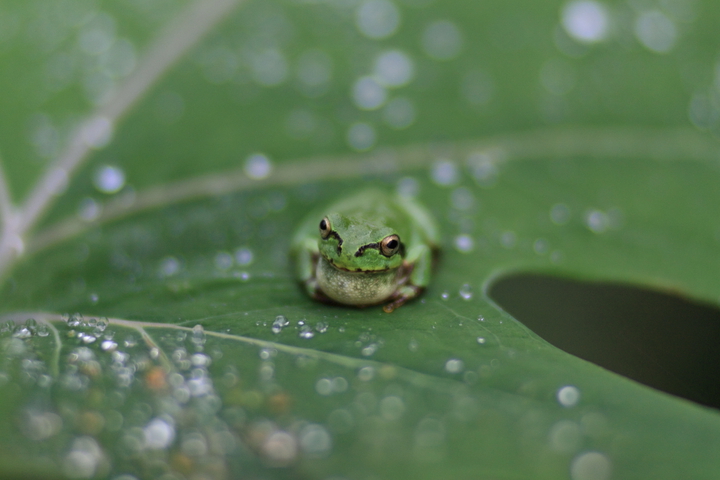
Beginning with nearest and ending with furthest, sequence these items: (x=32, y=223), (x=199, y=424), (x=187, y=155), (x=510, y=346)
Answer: (x=199, y=424) < (x=510, y=346) < (x=32, y=223) < (x=187, y=155)

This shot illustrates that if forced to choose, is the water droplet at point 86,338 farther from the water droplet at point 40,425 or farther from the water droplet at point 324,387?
Answer: the water droplet at point 324,387

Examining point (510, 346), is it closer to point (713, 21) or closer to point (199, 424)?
point (199, 424)

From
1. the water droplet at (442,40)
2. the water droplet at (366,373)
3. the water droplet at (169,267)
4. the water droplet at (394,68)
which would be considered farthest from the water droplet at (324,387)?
the water droplet at (442,40)

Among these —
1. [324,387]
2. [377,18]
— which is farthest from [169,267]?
[377,18]

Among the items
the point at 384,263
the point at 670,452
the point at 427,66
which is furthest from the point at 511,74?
the point at 670,452

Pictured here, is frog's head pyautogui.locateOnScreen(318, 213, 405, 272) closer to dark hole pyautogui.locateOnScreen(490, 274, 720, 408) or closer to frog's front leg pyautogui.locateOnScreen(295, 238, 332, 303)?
frog's front leg pyautogui.locateOnScreen(295, 238, 332, 303)

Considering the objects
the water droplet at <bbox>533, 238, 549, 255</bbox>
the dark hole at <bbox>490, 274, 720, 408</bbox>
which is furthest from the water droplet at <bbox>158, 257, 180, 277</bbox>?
the dark hole at <bbox>490, 274, 720, 408</bbox>

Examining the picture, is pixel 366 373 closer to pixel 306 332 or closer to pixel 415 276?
pixel 306 332
